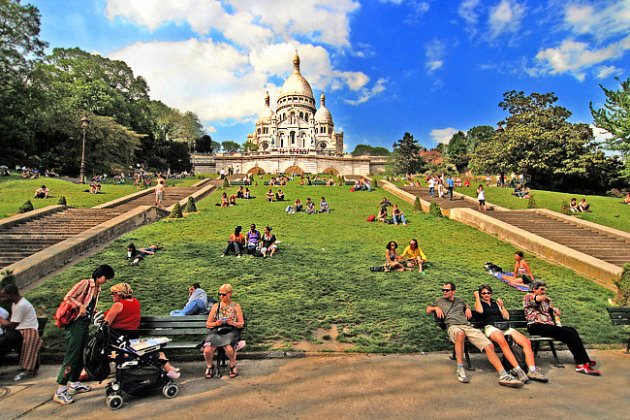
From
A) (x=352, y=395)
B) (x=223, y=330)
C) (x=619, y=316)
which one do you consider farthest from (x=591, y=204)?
(x=223, y=330)

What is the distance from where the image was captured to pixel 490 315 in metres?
5.25

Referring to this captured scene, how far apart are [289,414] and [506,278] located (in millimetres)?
6601

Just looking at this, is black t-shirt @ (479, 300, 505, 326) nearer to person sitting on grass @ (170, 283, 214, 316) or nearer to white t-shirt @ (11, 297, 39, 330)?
person sitting on grass @ (170, 283, 214, 316)

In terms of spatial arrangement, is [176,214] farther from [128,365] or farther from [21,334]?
[128,365]

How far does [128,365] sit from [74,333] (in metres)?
0.75

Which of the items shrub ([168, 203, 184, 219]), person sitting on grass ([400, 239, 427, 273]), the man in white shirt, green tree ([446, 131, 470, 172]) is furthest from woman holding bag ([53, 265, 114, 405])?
green tree ([446, 131, 470, 172])

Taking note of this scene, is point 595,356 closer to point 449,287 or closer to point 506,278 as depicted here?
point 449,287

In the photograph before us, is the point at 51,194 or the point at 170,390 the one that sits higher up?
the point at 51,194

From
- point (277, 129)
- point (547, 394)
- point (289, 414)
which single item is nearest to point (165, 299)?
point (289, 414)

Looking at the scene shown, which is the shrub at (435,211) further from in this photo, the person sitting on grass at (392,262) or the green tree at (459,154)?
the green tree at (459,154)

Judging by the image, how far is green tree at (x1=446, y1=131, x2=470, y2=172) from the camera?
58.9m

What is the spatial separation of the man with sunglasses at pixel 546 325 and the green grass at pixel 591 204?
42.9ft

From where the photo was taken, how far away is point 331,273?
8.76 meters

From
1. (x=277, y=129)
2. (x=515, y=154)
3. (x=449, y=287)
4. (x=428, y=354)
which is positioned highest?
(x=277, y=129)
